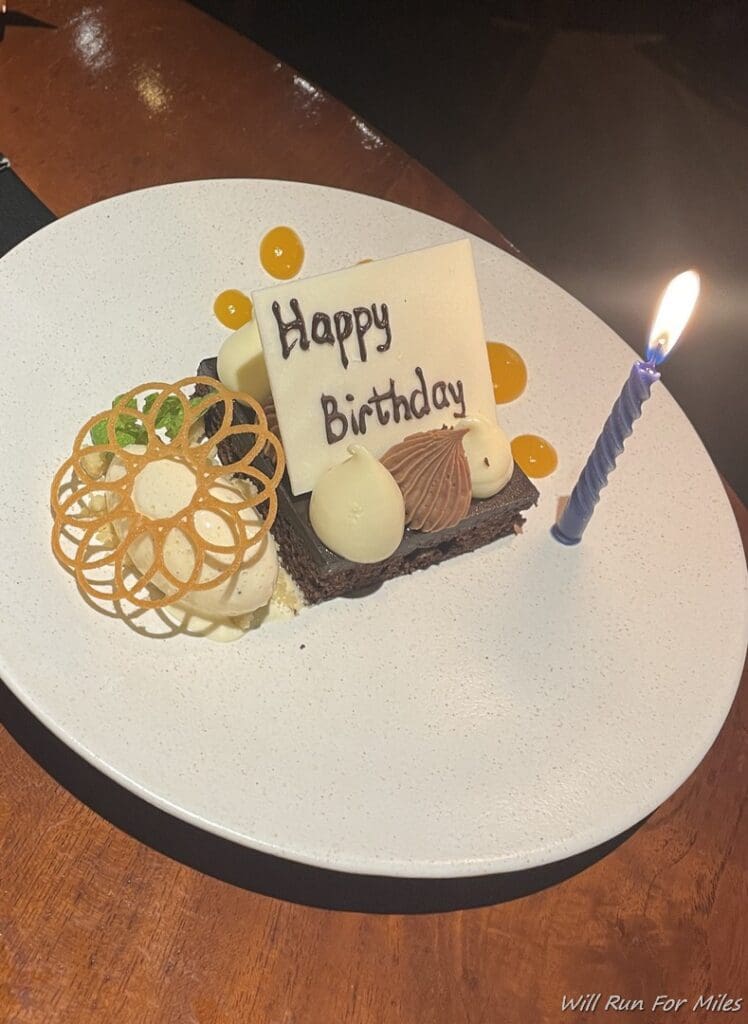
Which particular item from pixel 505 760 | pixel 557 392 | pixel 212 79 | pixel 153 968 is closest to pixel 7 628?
pixel 153 968

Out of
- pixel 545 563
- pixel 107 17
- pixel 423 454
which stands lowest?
pixel 545 563

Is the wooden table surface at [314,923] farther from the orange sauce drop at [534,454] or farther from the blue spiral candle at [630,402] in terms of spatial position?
the orange sauce drop at [534,454]

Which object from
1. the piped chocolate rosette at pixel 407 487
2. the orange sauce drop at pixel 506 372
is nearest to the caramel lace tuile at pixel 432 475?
the piped chocolate rosette at pixel 407 487

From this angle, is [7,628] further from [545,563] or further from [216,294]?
[545,563]

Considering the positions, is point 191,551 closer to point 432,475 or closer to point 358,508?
point 358,508

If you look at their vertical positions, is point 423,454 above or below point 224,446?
below

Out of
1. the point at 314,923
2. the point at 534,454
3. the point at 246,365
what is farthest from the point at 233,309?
the point at 314,923
